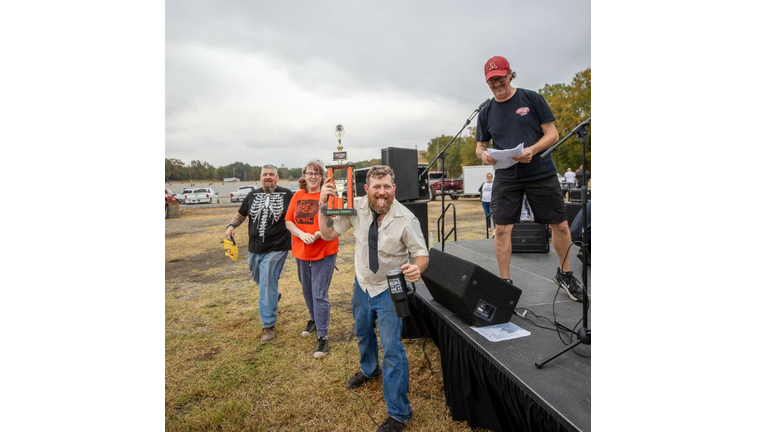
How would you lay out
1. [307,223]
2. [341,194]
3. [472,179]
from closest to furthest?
[341,194], [307,223], [472,179]

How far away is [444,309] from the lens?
295 centimetres

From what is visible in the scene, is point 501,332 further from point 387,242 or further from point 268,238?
point 268,238

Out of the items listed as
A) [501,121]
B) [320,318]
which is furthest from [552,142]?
[320,318]

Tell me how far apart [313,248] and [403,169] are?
2.03 meters

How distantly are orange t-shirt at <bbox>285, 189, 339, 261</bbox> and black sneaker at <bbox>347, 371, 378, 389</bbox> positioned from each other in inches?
40.6

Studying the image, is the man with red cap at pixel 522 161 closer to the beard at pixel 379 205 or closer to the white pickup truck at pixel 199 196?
the beard at pixel 379 205

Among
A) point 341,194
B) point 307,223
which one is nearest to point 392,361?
point 341,194

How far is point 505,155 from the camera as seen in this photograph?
265 centimetres

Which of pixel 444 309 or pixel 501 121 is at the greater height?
pixel 501 121

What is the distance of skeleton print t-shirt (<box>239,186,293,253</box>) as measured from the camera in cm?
357

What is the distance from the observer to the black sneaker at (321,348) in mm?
3299

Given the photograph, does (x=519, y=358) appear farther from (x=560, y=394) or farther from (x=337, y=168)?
(x=337, y=168)

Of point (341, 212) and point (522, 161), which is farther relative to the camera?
point (522, 161)

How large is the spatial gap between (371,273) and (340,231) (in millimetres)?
467
